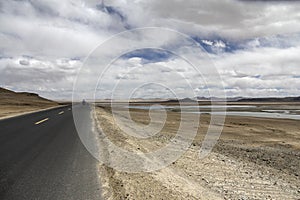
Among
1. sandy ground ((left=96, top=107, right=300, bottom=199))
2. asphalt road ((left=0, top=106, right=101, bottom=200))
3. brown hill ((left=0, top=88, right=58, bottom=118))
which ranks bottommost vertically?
sandy ground ((left=96, top=107, right=300, bottom=199))

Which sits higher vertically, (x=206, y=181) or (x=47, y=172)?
(x=47, y=172)

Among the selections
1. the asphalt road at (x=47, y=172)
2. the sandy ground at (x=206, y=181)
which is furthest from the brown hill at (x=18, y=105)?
the sandy ground at (x=206, y=181)

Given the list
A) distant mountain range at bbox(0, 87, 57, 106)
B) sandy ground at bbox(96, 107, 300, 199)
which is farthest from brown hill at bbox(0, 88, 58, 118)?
sandy ground at bbox(96, 107, 300, 199)

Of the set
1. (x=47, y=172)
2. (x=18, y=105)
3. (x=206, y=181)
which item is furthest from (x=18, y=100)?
(x=206, y=181)

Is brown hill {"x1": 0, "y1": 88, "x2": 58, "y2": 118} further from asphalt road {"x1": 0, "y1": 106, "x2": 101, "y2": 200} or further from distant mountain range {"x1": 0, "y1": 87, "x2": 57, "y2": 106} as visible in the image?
asphalt road {"x1": 0, "y1": 106, "x2": 101, "y2": 200}

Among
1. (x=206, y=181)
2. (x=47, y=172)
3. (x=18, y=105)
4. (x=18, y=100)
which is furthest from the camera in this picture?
(x=18, y=100)

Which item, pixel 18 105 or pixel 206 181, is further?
pixel 18 105

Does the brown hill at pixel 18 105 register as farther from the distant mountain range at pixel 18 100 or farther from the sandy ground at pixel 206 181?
the sandy ground at pixel 206 181

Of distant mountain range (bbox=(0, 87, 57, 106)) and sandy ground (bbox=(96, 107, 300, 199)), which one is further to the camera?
distant mountain range (bbox=(0, 87, 57, 106))

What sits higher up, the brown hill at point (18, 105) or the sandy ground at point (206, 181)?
the brown hill at point (18, 105)

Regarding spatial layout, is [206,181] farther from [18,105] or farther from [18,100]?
[18,100]

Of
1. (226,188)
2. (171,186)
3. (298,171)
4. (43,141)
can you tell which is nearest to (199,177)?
(226,188)

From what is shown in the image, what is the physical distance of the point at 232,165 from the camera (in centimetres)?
848

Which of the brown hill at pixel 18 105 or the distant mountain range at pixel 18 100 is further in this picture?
the distant mountain range at pixel 18 100
